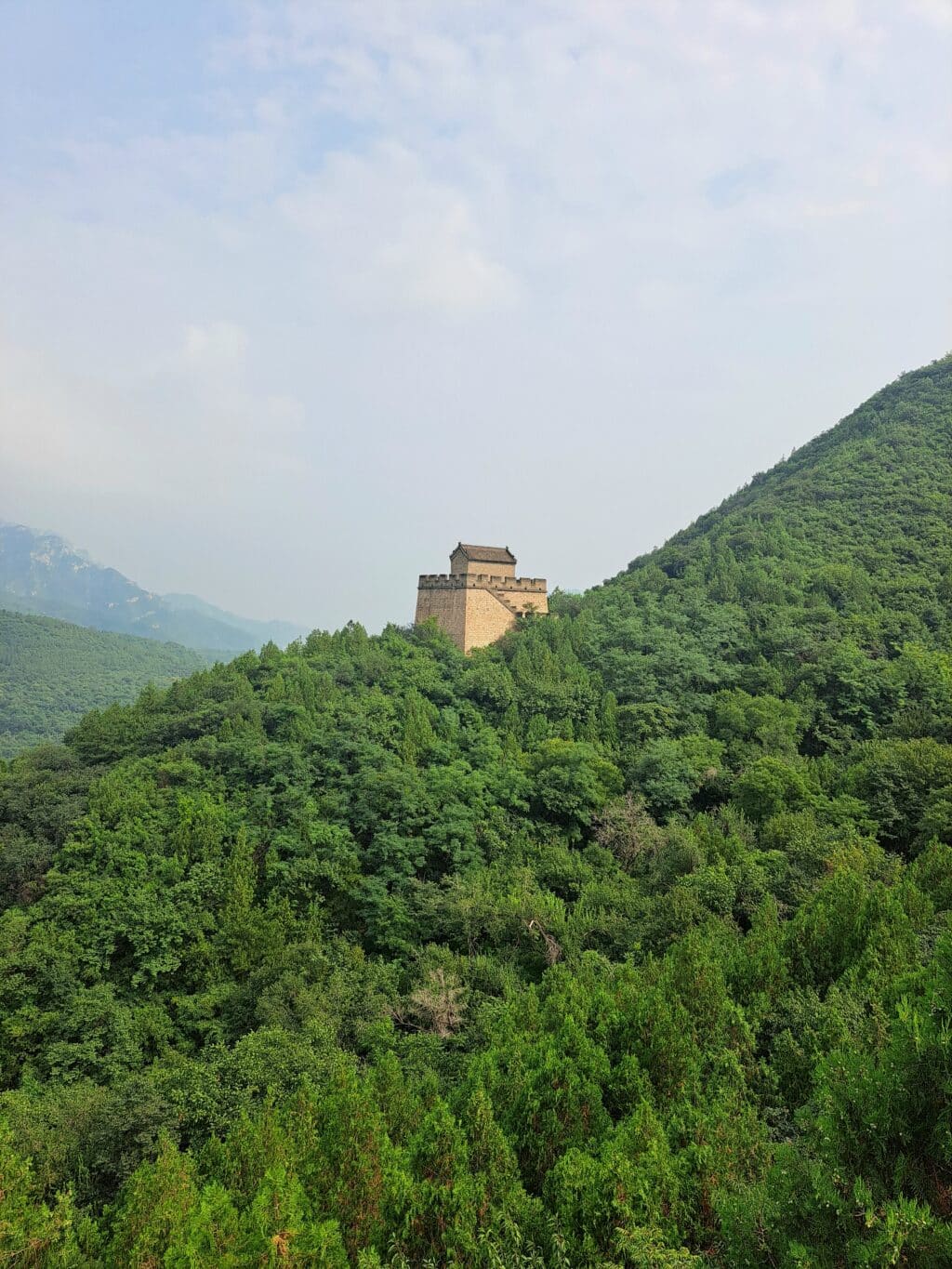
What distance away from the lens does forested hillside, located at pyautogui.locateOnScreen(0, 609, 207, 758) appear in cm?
8912

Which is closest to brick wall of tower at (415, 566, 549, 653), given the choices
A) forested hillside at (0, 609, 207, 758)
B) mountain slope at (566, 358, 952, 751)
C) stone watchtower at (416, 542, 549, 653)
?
stone watchtower at (416, 542, 549, 653)

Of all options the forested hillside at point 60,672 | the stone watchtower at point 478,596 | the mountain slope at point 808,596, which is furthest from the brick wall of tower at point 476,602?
the forested hillside at point 60,672

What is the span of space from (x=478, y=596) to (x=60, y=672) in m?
84.1

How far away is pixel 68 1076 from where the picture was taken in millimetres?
18250

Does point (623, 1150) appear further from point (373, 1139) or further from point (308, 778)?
point (308, 778)

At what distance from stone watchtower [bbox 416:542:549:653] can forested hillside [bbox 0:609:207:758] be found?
55928 millimetres

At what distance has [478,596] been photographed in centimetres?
3931

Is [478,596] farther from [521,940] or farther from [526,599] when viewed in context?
[521,940]

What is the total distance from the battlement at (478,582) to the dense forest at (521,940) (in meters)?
2.73

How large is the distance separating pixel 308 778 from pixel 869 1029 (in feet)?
63.4

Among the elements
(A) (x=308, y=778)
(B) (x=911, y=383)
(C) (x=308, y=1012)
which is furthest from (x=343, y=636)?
(B) (x=911, y=383)

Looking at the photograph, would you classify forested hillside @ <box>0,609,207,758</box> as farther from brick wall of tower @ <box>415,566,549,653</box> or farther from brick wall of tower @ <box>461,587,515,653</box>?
brick wall of tower @ <box>461,587,515,653</box>

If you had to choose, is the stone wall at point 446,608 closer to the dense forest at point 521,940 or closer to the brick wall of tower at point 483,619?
the brick wall of tower at point 483,619

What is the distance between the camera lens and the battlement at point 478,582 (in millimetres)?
39250
